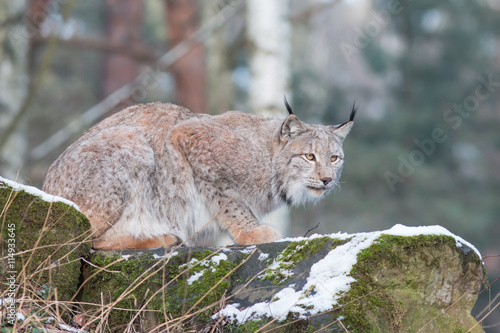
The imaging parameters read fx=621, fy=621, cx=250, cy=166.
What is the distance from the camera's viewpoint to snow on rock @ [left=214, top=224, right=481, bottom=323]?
10.3 ft

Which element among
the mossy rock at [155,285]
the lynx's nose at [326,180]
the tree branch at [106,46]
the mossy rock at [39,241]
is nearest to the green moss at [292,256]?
the mossy rock at [155,285]

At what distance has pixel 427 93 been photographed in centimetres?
1712

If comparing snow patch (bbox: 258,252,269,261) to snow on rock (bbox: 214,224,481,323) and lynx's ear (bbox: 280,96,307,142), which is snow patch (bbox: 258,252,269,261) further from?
lynx's ear (bbox: 280,96,307,142)

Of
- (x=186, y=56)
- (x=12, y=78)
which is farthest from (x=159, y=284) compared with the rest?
(x=186, y=56)

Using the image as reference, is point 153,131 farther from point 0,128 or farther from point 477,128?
point 477,128

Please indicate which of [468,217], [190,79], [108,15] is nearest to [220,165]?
[190,79]

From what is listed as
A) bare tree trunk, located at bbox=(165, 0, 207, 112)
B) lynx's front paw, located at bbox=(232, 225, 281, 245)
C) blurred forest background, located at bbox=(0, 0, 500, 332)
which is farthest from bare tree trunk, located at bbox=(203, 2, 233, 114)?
lynx's front paw, located at bbox=(232, 225, 281, 245)

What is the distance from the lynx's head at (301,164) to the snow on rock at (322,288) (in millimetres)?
1647

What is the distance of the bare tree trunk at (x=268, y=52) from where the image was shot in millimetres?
9695

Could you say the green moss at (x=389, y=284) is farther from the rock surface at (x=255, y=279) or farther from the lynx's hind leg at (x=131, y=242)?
the lynx's hind leg at (x=131, y=242)

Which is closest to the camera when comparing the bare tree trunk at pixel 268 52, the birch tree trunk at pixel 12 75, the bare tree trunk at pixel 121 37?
the birch tree trunk at pixel 12 75

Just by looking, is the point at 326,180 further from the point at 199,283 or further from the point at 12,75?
the point at 12,75

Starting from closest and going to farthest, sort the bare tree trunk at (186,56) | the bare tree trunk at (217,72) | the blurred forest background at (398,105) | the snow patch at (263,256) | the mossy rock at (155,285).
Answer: the mossy rock at (155,285) < the snow patch at (263,256) < the bare tree trunk at (217,72) < the bare tree trunk at (186,56) < the blurred forest background at (398,105)

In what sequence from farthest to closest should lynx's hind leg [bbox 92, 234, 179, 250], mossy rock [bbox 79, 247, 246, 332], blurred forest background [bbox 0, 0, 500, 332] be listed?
blurred forest background [bbox 0, 0, 500, 332]
lynx's hind leg [bbox 92, 234, 179, 250]
mossy rock [bbox 79, 247, 246, 332]
